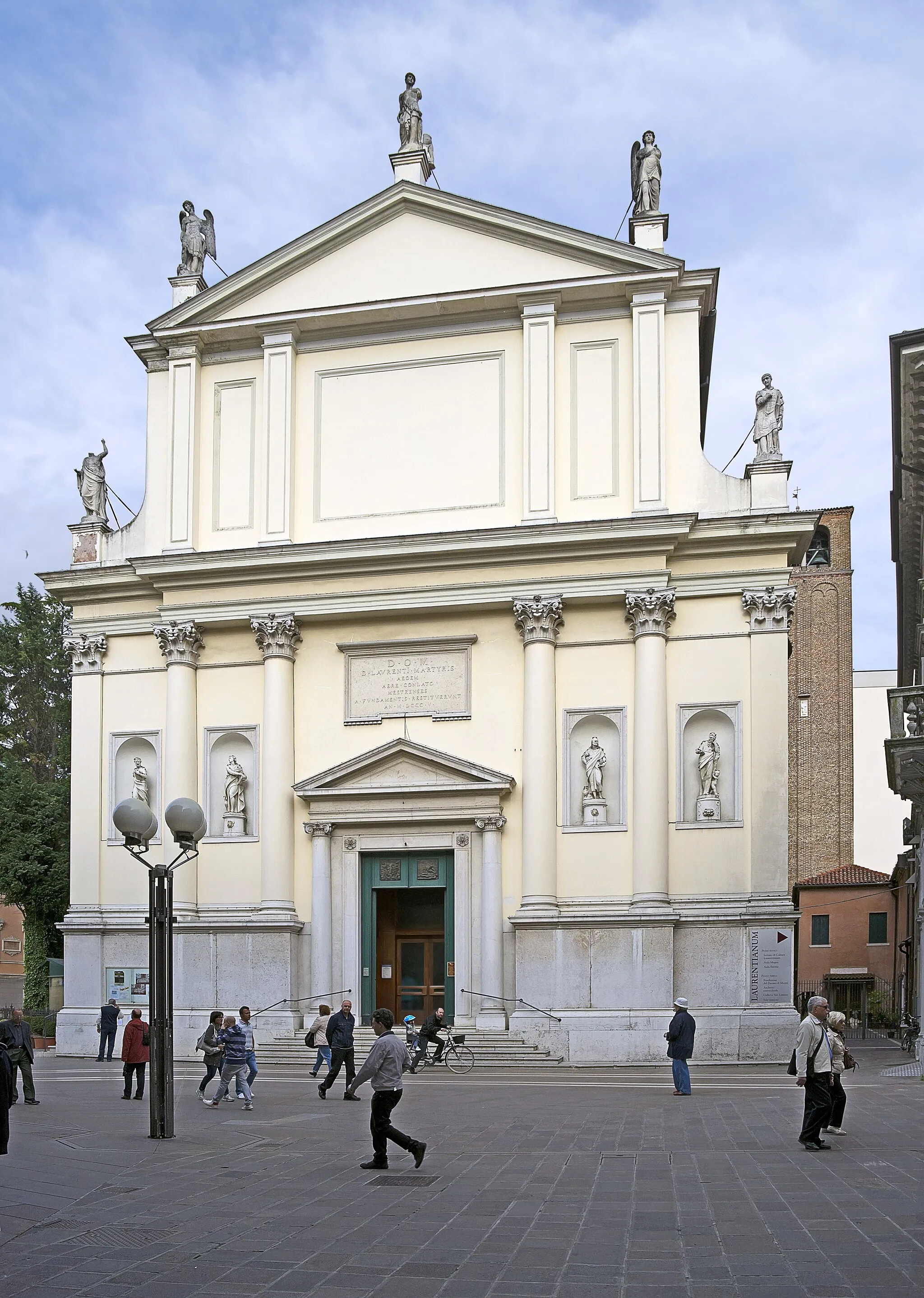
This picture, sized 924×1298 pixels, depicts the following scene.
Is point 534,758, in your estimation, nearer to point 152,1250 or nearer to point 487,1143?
point 487,1143

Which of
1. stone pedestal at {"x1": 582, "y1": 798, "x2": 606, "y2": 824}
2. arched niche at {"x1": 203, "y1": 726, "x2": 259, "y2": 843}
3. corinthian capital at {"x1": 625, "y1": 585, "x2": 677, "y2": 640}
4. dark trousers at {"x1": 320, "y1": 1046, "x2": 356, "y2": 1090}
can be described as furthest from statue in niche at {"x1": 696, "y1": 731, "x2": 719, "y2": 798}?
dark trousers at {"x1": 320, "y1": 1046, "x2": 356, "y2": 1090}

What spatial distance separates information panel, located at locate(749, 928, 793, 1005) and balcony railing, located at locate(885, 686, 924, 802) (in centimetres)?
650

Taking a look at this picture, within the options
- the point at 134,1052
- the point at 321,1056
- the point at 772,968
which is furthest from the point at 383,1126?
the point at 772,968

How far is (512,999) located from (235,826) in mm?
7136

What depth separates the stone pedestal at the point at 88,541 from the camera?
111ft

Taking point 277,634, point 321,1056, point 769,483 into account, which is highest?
point 769,483

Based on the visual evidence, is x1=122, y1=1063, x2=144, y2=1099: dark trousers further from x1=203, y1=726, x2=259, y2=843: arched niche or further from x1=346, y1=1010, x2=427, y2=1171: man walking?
x1=203, y1=726, x2=259, y2=843: arched niche

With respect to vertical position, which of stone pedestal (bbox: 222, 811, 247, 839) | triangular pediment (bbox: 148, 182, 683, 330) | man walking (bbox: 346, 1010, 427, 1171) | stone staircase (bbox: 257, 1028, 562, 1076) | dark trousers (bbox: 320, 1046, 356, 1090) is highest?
triangular pediment (bbox: 148, 182, 683, 330)

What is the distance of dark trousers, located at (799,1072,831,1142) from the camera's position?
48.8 ft

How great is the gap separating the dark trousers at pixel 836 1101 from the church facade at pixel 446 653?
39.4 ft

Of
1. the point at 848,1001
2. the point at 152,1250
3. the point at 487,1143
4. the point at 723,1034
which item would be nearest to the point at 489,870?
the point at 723,1034

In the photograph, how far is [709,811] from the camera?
2900 centimetres

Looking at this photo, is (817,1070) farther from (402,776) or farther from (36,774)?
(36,774)

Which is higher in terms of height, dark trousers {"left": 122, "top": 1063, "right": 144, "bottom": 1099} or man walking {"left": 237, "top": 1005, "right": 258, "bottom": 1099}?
man walking {"left": 237, "top": 1005, "right": 258, "bottom": 1099}
